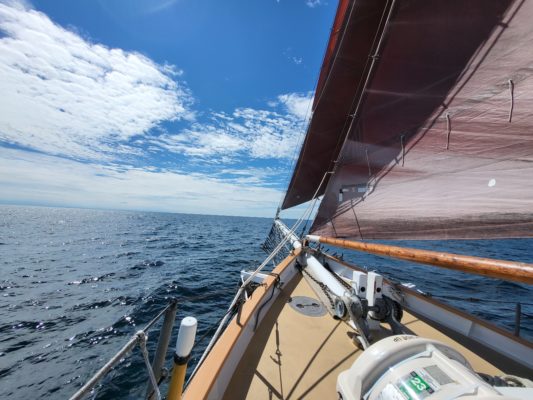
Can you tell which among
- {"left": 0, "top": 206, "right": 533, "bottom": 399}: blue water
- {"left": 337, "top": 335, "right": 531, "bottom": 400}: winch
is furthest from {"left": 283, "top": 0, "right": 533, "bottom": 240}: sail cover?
{"left": 0, "top": 206, "right": 533, "bottom": 399}: blue water

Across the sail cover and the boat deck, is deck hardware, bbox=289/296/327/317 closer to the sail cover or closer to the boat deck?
the boat deck

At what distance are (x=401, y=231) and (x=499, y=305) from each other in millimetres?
8125

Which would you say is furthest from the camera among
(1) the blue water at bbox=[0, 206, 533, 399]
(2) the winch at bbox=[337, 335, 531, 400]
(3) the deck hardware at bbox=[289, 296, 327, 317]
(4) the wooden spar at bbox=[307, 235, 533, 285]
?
(1) the blue water at bbox=[0, 206, 533, 399]

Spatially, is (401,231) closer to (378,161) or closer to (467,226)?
(467,226)

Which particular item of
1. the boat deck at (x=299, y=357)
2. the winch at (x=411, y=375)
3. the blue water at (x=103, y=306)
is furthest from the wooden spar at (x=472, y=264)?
the blue water at (x=103, y=306)

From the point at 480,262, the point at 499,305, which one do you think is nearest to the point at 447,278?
the point at 499,305

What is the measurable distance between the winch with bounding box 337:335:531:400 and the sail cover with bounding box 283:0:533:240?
1.42m

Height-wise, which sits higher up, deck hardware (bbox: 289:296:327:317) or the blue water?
deck hardware (bbox: 289:296:327:317)

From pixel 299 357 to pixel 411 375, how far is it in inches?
55.4

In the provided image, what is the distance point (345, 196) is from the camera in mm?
3863

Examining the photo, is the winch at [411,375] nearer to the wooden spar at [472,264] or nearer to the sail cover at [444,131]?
the wooden spar at [472,264]

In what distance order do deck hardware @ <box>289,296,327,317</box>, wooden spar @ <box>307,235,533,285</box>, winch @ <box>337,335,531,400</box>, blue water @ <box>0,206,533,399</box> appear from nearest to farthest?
1. winch @ <box>337,335,531,400</box>
2. wooden spar @ <box>307,235,533,285</box>
3. deck hardware @ <box>289,296,327,317</box>
4. blue water @ <box>0,206,533,399</box>

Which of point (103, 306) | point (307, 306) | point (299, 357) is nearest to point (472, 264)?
point (299, 357)

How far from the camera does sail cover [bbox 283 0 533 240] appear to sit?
1.97 meters
